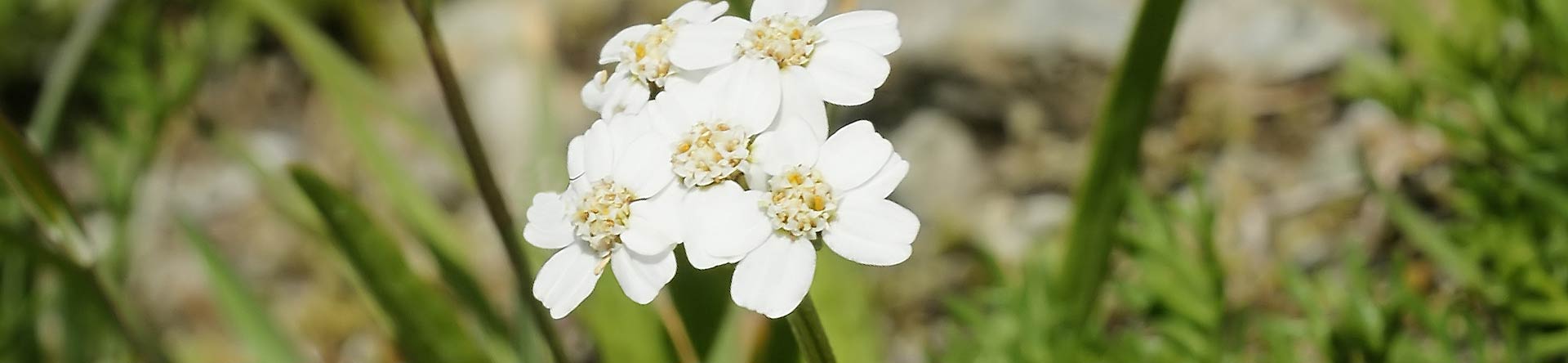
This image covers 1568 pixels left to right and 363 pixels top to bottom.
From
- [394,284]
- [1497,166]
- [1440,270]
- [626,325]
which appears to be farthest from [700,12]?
[1440,270]

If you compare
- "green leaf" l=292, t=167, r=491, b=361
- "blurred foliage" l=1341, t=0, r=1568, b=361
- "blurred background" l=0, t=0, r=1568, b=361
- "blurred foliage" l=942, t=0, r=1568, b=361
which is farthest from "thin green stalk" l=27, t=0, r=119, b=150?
"blurred foliage" l=1341, t=0, r=1568, b=361

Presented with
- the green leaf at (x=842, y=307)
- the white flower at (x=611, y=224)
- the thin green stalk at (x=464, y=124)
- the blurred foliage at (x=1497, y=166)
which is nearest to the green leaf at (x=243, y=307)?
the thin green stalk at (x=464, y=124)

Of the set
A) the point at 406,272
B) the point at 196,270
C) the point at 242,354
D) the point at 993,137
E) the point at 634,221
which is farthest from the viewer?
the point at 196,270

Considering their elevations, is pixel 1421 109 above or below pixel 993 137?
above

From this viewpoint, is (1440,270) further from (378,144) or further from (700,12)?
(378,144)

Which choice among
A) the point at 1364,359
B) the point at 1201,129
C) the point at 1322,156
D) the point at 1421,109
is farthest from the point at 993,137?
the point at 1364,359

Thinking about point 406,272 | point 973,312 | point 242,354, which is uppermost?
point 406,272

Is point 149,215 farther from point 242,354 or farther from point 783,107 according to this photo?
point 783,107
